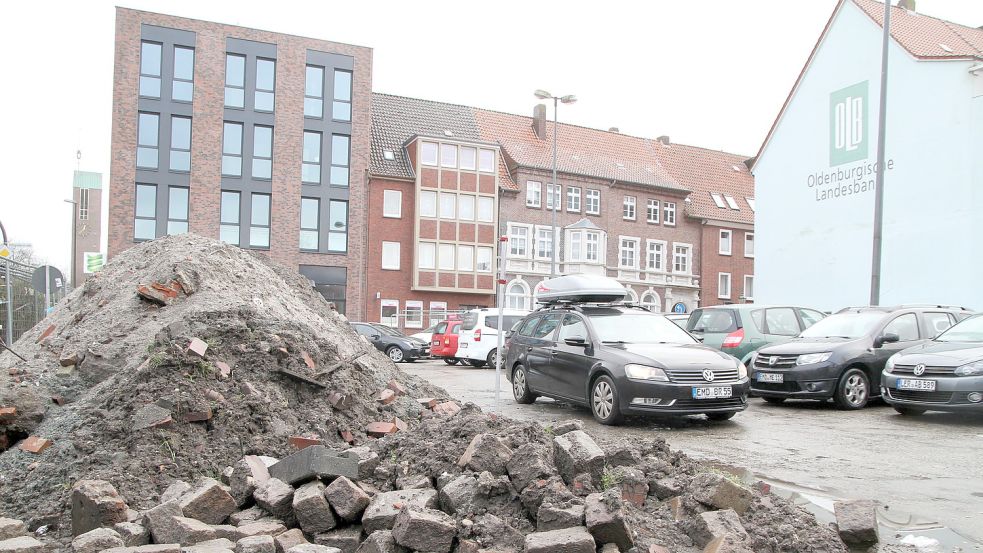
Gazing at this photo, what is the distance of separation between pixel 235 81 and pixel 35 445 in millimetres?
35280

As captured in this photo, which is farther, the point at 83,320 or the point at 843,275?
the point at 843,275

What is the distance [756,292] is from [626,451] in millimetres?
32393

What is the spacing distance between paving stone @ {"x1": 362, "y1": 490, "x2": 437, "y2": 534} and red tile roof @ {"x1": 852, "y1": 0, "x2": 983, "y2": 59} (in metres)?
29.2

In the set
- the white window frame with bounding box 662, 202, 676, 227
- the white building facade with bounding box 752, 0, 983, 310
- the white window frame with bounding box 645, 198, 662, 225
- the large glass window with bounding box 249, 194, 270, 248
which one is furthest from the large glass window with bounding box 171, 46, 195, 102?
the white window frame with bounding box 662, 202, 676, 227

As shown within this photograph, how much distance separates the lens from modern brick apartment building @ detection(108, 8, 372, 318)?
3584 cm

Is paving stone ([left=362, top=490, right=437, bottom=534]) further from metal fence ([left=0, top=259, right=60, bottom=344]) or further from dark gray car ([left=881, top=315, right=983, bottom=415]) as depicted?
metal fence ([left=0, top=259, right=60, bottom=344])

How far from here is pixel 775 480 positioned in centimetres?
632

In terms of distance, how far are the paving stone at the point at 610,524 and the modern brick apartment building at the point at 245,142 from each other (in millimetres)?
35552

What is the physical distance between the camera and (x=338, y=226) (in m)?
39.4

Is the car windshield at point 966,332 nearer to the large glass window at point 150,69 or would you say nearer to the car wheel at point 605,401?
the car wheel at point 605,401

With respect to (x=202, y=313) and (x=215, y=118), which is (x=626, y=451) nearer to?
(x=202, y=313)

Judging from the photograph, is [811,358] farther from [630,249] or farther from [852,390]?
[630,249]

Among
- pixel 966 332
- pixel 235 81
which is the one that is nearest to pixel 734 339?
pixel 966 332

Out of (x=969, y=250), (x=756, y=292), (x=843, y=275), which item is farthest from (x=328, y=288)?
(x=969, y=250)
